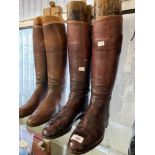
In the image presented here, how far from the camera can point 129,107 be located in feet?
2.79

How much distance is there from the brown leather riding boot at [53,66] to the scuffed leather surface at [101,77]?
0.60 ft

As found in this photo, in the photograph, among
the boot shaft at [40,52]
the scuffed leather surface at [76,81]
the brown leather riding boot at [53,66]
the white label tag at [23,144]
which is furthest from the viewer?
the white label tag at [23,144]

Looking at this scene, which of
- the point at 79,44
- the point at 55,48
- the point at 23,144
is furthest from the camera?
the point at 23,144

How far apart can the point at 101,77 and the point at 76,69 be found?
11cm

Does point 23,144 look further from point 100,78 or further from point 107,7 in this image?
point 107,7

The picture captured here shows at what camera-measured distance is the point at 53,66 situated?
829 mm

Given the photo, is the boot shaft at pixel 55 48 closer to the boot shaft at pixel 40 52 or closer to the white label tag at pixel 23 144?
the boot shaft at pixel 40 52

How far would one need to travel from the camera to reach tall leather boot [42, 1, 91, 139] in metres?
0.71

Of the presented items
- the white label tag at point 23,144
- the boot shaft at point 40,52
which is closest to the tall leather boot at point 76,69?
the boot shaft at point 40,52

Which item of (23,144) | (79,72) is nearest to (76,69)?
(79,72)

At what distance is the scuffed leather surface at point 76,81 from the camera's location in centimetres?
71

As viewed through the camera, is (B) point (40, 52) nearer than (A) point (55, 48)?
No
